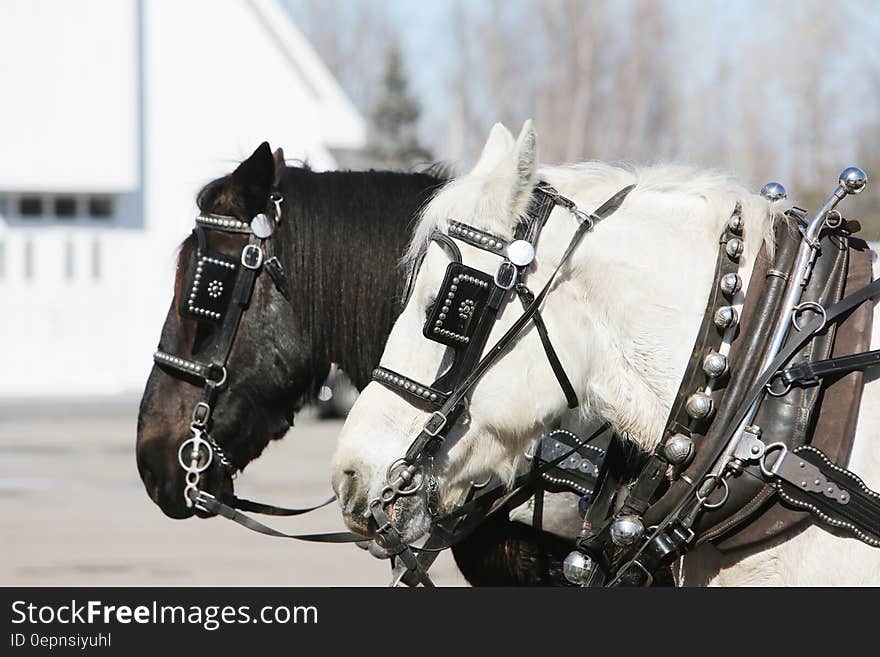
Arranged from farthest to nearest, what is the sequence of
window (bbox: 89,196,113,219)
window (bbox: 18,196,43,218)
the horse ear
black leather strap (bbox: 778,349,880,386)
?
window (bbox: 89,196,113,219), window (bbox: 18,196,43,218), the horse ear, black leather strap (bbox: 778,349,880,386)

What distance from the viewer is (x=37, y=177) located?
56.6 feet

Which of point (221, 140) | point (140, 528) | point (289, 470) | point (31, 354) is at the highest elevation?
point (221, 140)

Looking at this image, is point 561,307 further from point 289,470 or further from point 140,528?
point 289,470

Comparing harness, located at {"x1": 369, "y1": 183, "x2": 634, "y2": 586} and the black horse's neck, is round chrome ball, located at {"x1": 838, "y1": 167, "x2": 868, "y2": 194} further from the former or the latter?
the black horse's neck

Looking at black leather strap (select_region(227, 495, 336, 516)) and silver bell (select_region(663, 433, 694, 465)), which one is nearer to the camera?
silver bell (select_region(663, 433, 694, 465))

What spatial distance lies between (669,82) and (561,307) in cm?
4181

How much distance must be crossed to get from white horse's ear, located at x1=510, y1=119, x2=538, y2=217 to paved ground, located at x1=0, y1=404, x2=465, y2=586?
208cm

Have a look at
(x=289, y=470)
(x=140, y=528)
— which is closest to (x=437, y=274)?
(x=140, y=528)

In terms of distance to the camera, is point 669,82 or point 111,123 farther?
point 669,82

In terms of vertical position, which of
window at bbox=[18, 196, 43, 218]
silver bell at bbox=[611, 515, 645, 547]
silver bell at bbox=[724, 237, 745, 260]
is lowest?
window at bbox=[18, 196, 43, 218]

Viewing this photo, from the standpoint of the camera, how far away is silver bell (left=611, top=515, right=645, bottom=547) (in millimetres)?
2566

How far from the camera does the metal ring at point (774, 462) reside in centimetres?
241

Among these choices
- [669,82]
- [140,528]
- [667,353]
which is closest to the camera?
[667,353]

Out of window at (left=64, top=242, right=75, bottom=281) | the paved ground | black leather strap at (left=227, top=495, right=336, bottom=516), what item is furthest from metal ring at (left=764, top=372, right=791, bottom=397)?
window at (left=64, top=242, right=75, bottom=281)
